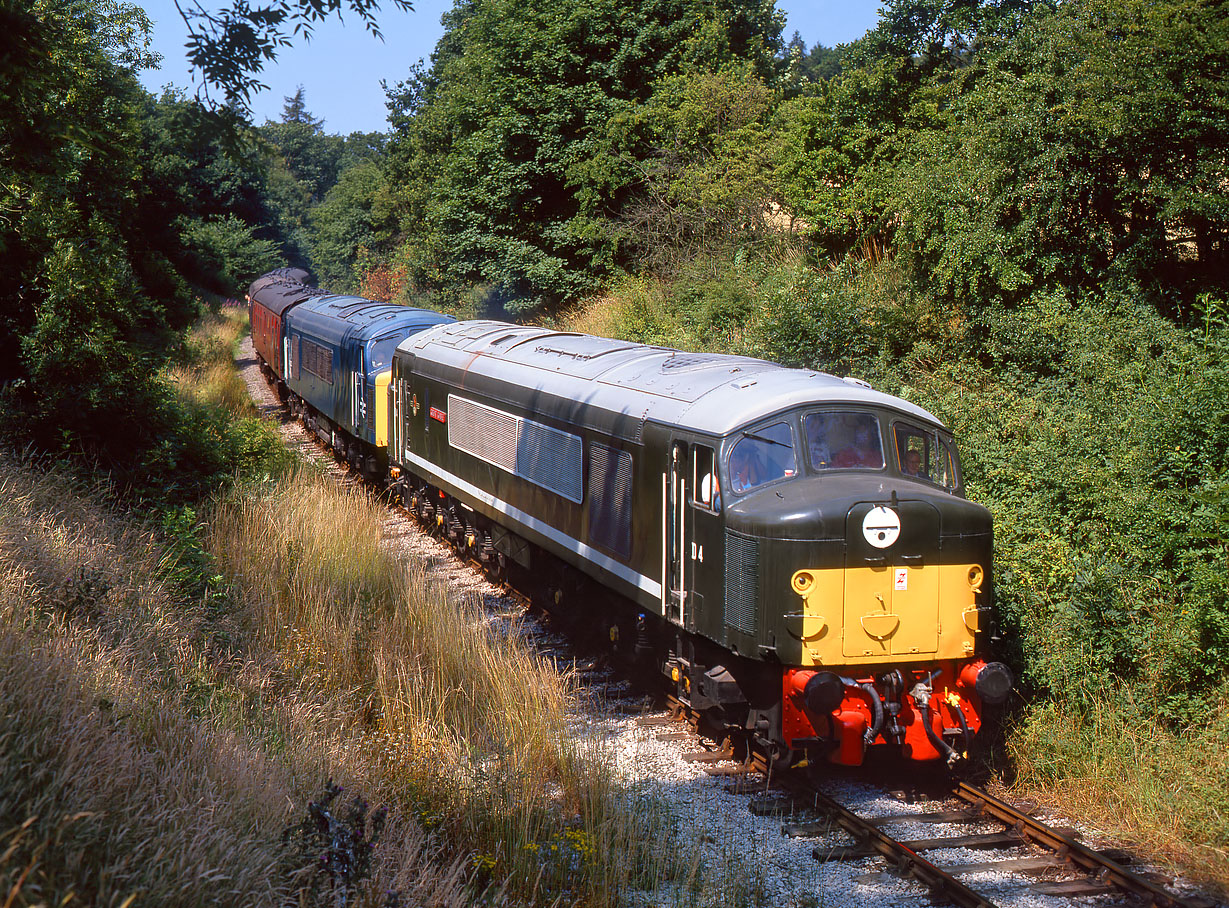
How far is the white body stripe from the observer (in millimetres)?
8409

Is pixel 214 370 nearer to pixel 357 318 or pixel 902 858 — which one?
pixel 357 318

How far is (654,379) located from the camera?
905cm

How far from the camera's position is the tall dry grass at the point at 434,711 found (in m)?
5.84

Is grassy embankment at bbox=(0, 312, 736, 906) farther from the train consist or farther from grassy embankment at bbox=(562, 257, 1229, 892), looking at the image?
grassy embankment at bbox=(562, 257, 1229, 892)

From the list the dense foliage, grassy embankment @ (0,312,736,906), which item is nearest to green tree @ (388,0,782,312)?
the dense foliage

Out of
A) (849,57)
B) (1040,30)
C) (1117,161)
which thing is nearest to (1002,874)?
(1117,161)

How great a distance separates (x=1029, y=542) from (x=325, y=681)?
6.26 meters

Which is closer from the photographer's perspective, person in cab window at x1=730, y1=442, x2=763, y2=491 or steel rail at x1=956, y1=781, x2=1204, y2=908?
steel rail at x1=956, y1=781, x2=1204, y2=908

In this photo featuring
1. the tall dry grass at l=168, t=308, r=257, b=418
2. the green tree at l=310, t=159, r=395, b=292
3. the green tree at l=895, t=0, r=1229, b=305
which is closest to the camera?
the green tree at l=895, t=0, r=1229, b=305

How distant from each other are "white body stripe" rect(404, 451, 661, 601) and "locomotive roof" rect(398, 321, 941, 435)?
1.31 metres

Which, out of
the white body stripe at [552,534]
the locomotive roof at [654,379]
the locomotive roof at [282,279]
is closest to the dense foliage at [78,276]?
the white body stripe at [552,534]

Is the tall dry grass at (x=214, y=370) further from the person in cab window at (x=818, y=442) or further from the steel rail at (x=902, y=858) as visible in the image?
the steel rail at (x=902, y=858)

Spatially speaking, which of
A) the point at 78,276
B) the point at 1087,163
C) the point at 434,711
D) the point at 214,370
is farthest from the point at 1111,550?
the point at 214,370

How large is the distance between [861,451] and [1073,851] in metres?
2.97
